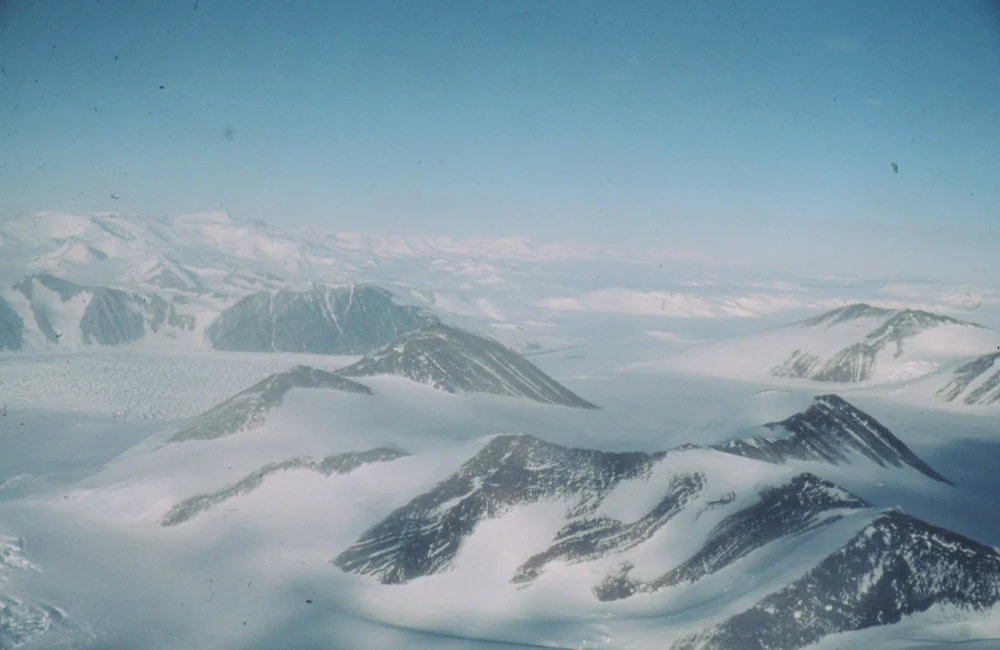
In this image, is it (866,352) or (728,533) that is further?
(866,352)

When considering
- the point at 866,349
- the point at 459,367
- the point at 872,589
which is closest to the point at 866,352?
the point at 866,349

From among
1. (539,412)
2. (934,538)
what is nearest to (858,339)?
(539,412)

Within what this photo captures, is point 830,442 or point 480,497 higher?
point 830,442

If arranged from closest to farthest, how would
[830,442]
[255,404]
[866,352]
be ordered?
[830,442]
[255,404]
[866,352]

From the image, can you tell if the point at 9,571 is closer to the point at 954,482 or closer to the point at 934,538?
the point at 934,538

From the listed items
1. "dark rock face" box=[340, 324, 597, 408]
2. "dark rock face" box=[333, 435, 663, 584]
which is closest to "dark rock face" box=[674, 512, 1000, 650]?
"dark rock face" box=[333, 435, 663, 584]

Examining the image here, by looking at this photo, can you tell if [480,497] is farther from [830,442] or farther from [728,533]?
[830,442]

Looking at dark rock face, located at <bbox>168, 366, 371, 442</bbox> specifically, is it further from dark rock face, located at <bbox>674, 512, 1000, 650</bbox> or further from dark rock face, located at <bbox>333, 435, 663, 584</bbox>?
dark rock face, located at <bbox>674, 512, 1000, 650</bbox>
